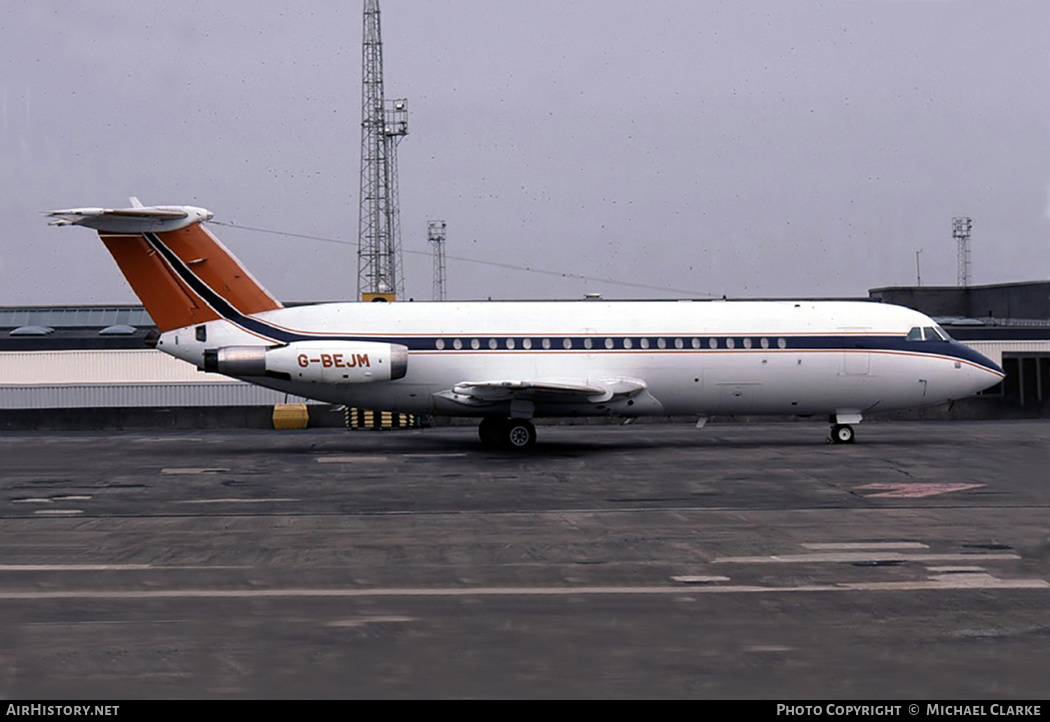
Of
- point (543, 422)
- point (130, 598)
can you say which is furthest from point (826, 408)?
point (130, 598)

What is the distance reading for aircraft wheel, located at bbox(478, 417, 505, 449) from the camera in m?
28.8

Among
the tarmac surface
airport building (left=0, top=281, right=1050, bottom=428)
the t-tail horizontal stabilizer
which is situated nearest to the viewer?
the tarmac surface

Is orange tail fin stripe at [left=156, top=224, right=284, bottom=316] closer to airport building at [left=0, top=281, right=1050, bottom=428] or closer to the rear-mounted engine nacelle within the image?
the rear-mounted engine nacelle

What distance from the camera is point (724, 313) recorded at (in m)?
28.9

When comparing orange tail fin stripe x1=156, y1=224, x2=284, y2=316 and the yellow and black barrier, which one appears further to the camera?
the yellow and black barrier

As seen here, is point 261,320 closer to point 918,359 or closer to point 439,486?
point 439,486

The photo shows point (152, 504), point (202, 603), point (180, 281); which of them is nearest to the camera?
point (202, 603)

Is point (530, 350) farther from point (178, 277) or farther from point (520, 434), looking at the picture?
point (178, 277)

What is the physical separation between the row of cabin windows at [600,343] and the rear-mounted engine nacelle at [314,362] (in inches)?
64.1

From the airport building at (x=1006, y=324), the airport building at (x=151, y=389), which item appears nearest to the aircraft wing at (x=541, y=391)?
the airport building at (x=151, y=389)

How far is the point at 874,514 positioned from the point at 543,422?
2181 centimetres

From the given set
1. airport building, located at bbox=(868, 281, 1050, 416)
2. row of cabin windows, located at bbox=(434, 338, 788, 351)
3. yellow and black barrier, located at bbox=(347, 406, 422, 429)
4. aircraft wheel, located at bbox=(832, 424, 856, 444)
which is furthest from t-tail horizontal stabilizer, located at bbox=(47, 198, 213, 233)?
airport building, located at bbox=(868, 281, 1050, 416)

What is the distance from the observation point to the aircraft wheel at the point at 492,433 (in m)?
28.8

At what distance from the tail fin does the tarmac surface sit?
14.7 ft
